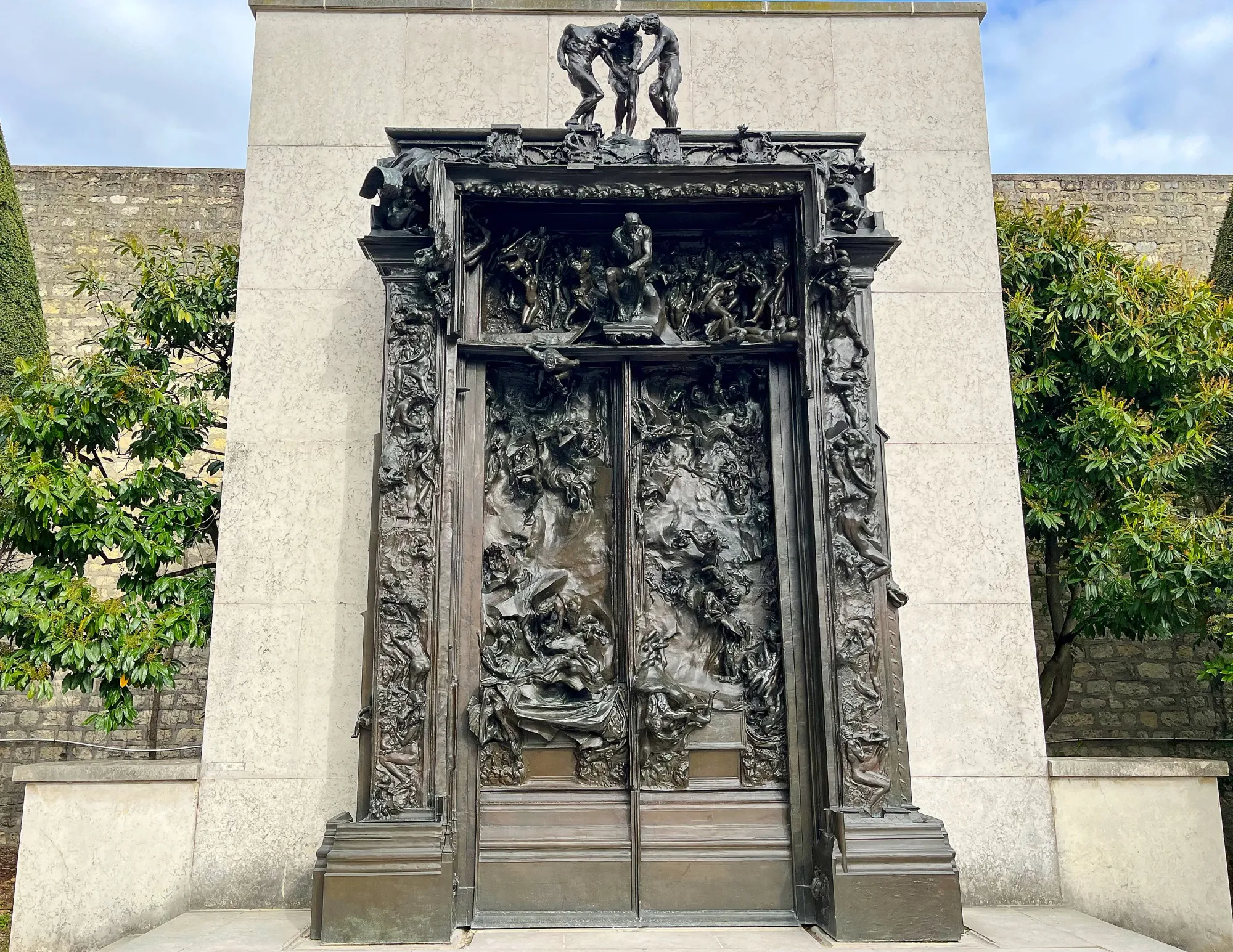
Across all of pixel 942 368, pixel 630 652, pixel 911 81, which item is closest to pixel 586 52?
pixel 911 81

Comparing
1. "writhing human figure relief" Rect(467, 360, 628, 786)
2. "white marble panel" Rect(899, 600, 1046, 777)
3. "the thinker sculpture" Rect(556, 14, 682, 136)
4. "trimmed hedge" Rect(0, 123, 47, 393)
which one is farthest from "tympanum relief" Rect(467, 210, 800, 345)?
"trimmed hedge" Rect(0, 123, 47, 393)

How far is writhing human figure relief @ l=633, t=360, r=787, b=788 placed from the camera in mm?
5766

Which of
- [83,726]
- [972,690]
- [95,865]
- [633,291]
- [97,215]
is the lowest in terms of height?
[95,865]

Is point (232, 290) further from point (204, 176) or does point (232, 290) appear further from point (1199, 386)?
point (1199, 386)

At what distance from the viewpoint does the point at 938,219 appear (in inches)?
274

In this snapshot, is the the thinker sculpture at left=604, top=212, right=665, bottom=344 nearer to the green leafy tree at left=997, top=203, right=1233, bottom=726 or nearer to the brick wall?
the green leafy tree at left=997, top=203, right=1233, bottom=726

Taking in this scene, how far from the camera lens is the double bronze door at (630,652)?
5.55 meters

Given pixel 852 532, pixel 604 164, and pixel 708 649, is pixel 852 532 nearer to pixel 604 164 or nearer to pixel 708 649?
pixel 708 649

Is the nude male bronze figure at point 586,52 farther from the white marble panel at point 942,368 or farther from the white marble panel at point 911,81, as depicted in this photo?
the white marble panel at point 942,368

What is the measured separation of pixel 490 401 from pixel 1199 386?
5.85 meters

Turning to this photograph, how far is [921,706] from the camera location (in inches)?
247

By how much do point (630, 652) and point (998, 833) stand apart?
9.08 ft

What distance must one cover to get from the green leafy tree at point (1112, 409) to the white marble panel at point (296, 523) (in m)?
5.27

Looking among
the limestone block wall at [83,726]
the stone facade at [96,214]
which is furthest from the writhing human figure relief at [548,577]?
the stone facade at [96,214]
